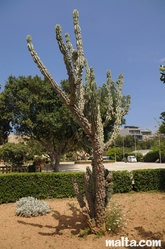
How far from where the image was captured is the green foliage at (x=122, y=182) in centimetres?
1117

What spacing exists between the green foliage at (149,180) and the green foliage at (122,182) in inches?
15.2

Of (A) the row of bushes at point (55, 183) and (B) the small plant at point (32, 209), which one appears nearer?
(B) the small plant at point (32, 209)

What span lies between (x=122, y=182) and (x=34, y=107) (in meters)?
10.4

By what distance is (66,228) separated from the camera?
249 inches

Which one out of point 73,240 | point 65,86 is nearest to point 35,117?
point 65,86

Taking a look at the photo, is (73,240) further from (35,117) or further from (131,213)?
(35,117)

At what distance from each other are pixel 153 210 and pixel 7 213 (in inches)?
200

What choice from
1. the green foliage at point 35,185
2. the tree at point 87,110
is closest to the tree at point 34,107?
the green foliage at point 35,185

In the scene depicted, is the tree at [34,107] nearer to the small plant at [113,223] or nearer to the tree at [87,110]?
the tree at [87,110]

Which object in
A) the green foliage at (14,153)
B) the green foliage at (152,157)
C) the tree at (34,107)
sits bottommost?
the green foliage at (152,157)

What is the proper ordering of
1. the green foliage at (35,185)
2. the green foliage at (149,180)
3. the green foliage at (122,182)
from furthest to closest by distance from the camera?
the green foliage at (149,180) < the green foliage at (122,182) < the green foliage at (35,185)

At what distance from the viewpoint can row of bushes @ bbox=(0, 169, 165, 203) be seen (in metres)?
10.1

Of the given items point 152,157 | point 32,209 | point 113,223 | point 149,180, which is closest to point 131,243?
point 113,223

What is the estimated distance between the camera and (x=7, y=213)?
8.05m
